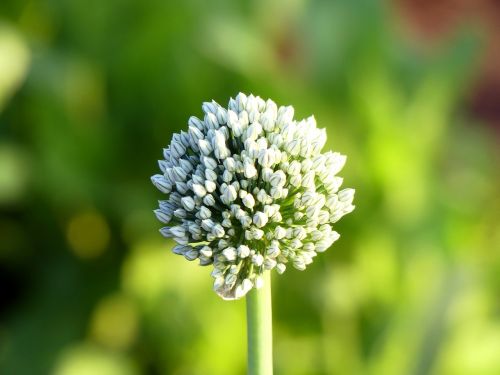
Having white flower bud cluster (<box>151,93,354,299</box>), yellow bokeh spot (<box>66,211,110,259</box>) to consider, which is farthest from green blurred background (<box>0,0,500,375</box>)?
white flower bud cluster (<box>151,93,354,299</box>)

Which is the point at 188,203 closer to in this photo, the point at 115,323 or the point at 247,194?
the point at 247,194

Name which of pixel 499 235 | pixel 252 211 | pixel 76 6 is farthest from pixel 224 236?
pixel 499 235

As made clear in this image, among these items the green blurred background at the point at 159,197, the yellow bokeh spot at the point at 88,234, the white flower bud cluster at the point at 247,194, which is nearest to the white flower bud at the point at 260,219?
the white flower bud cluster at the point at 247,194

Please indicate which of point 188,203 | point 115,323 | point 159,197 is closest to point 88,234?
point 115,323

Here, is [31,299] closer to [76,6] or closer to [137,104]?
[137,104]

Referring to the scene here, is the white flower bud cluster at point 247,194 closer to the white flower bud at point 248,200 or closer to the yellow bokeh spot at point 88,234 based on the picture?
the white flower bud at point 248,200
